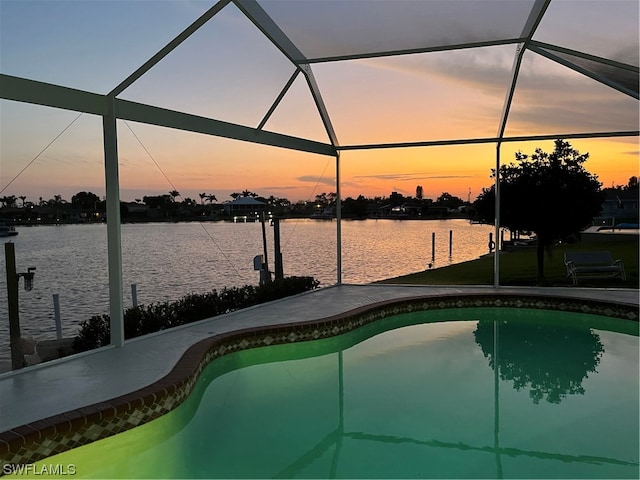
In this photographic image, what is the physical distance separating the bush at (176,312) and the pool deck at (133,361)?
538mm

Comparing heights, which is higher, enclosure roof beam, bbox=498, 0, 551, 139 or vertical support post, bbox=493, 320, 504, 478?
enclosure roof beam, bbox=498, 0, 551, 139

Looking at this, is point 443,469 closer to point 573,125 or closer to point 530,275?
point 573,125

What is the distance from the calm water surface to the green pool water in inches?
293

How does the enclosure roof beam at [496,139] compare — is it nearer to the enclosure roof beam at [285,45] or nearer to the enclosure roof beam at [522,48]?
the enclosure roof beam at [522,48]

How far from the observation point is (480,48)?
7.34 meters

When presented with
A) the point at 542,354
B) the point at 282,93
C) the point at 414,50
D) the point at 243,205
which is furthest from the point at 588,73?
the point at 243,205

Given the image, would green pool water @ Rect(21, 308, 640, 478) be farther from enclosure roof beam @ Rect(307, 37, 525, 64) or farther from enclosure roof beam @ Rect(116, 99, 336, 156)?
enclosure roof beam @ Rect(307, 37, 525, 64)

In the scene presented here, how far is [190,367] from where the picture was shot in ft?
15.5

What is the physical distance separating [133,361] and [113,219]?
1.40 meters

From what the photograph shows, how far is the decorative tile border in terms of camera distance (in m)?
3.33

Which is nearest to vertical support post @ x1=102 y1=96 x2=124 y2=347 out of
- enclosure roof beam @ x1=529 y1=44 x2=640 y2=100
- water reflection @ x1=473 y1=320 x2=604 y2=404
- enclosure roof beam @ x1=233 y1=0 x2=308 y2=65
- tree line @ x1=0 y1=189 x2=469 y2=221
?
enclosure roof beam @ x1=233 y1=0 x2=308 y2=65

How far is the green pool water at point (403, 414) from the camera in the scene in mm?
3582

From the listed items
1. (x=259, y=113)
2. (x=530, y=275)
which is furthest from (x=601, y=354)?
(x=530, y=275)

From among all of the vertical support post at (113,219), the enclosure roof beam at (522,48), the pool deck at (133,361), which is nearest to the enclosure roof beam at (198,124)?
the vertical support post at (113,219)
